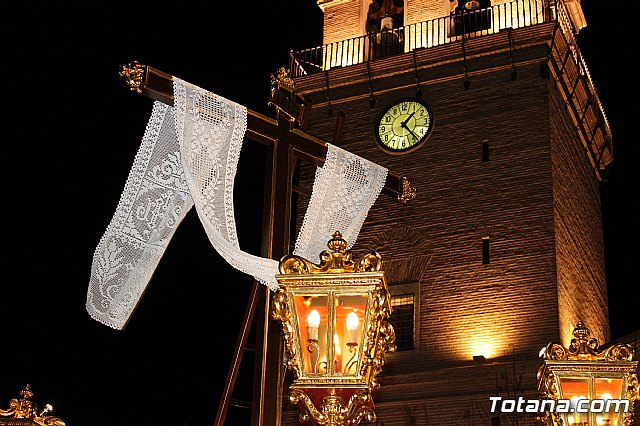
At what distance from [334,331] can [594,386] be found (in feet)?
6.14

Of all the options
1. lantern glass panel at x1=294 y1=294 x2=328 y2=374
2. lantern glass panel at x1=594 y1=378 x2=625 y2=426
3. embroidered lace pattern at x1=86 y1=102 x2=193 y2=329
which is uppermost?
embroidered lace pattern at x1=86 y1=102 x2=193 y2=329

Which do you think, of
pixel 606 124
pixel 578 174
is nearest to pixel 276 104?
pixel 578 174

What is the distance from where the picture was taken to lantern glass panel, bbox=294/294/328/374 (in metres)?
5.99

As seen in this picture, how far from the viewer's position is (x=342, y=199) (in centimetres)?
916

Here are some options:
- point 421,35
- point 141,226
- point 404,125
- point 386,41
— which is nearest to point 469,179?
point 404,125

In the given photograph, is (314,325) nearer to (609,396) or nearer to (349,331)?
(349,331)

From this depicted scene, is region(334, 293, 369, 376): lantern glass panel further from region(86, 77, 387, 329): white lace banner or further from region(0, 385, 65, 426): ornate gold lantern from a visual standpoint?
region(0, 385, 65, 426): ornate gold lantern

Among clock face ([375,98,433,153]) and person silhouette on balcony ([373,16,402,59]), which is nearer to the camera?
clock face ([375,98,433,153])

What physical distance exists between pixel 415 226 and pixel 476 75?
12.1 feet

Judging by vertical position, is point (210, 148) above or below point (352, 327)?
above

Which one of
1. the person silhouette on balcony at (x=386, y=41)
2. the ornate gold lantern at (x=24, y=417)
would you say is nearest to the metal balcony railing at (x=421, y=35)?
the person silhouette on balcony at (x=386, y=41)

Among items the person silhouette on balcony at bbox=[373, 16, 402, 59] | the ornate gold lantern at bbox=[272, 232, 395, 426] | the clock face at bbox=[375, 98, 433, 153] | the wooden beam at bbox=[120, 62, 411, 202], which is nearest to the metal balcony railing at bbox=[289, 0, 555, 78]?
the person silhouette on balcony at bbox=[373, 16, 402, 59]

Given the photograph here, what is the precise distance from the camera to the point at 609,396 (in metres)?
6.70

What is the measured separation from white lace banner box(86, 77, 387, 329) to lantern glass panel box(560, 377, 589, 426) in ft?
8.02
